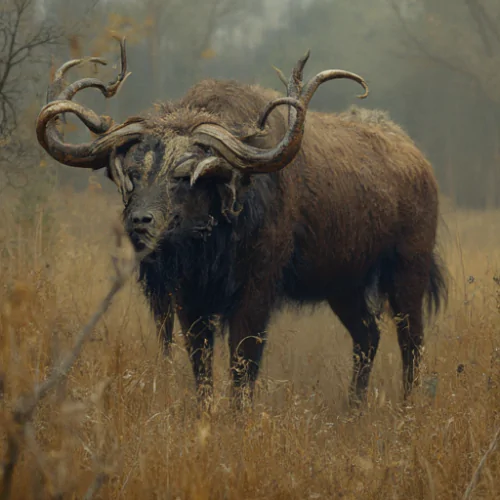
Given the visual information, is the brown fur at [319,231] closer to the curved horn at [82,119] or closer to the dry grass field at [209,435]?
the curved horn at [82,119]

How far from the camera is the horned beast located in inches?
200

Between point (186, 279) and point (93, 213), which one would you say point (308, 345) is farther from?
point (93, 213)

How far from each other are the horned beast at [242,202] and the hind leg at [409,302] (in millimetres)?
35

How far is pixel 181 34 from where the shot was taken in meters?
31.9

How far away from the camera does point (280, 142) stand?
5.12 metres

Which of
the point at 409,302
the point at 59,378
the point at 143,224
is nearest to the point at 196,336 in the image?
the point at 143,224

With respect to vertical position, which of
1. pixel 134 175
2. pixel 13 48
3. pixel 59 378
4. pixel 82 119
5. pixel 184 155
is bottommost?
pixel 59 378

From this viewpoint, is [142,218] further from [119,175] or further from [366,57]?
[366,57]

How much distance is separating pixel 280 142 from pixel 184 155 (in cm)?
58

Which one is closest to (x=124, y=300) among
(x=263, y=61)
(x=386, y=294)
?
(x=386, y=294)

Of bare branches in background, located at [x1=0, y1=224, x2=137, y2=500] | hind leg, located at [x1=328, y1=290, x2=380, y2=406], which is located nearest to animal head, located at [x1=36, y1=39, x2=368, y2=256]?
hind leg, located at [x1=328, y1=290, x2=380, y2=406]

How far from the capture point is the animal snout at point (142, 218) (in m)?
4.75

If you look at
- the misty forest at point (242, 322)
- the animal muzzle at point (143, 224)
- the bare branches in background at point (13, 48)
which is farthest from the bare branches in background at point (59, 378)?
the bare branches in background at point (13, 48)

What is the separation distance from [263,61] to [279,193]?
30.9 meters
